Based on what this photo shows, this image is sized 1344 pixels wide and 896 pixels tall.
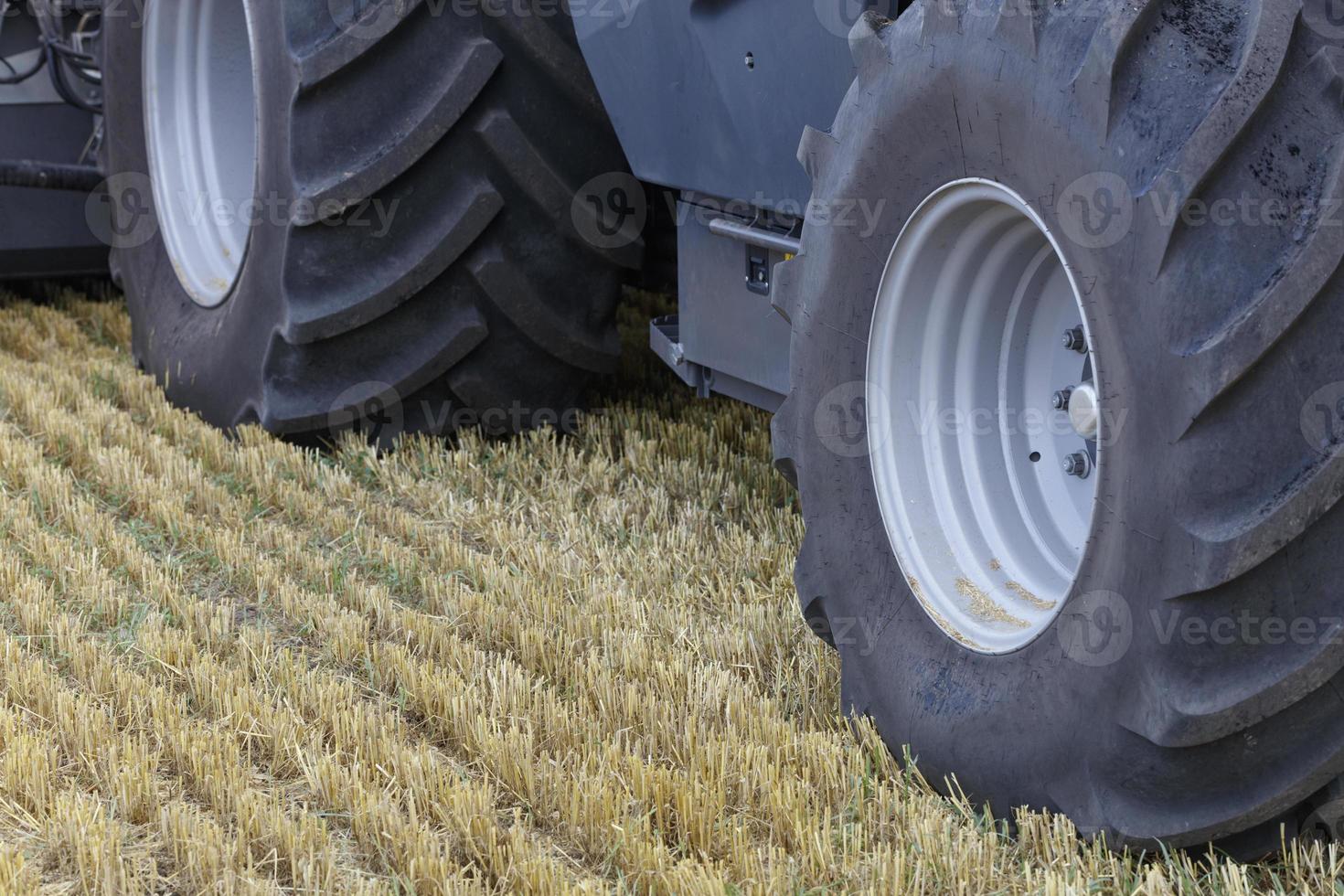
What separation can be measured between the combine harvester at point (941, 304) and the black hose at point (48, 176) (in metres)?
0.66

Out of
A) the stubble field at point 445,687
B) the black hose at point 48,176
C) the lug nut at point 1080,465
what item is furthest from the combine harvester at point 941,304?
the black hose at point 48,176

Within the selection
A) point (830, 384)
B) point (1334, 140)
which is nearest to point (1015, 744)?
point (830, 384)

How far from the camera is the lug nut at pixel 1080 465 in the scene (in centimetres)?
186

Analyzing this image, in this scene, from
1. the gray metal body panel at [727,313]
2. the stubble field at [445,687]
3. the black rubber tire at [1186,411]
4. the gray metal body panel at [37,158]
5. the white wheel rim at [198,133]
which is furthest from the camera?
the gray metal body panel at [37,158]

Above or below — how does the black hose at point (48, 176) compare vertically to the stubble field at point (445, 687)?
above

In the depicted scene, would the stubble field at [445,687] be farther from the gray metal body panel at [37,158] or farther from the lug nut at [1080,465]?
the gray metal body panel at [37,158]

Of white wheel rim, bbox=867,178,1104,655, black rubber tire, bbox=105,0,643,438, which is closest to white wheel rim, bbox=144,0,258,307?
black rubber tire, bbox=105,0,643,438

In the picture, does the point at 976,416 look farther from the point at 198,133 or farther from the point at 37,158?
the point at 37,158

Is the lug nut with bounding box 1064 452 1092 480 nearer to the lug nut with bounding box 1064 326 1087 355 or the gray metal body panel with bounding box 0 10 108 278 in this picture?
the lug nut with bounding box 1064 326 1087 355

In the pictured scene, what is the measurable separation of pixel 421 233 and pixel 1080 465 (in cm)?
156

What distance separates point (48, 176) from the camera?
12.9ft

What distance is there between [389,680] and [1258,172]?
52.1 inches

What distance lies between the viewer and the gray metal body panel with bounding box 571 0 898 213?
84.7 inches

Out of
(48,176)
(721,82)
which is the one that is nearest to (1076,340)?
(721,82)
